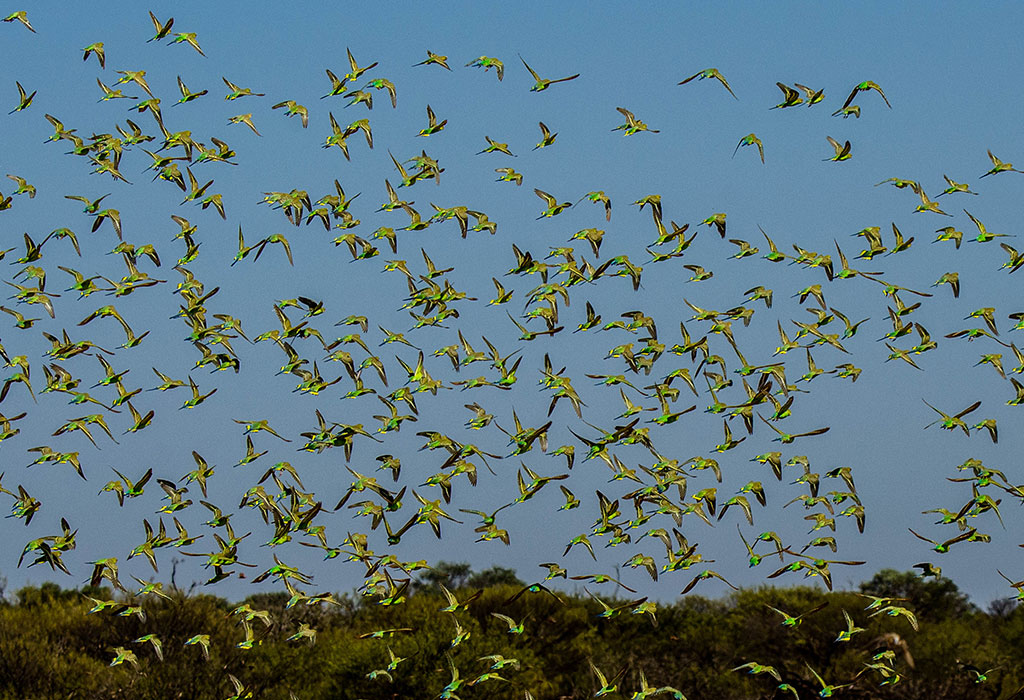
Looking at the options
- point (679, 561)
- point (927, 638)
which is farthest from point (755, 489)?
point (927, 638)

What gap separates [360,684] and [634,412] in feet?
41.4

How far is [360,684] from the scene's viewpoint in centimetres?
4047

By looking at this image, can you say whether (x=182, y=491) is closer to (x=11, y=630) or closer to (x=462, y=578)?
(x=11, y=630)

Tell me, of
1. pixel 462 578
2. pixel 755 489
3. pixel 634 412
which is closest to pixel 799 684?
pixel 755 489

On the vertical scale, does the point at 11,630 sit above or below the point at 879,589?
below

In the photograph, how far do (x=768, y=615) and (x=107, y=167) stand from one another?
29958 mm

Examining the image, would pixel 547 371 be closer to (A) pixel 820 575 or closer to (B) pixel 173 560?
(A) pixel 820 575

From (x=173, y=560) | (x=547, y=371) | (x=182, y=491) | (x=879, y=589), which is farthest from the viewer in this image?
(x=879, y=589)

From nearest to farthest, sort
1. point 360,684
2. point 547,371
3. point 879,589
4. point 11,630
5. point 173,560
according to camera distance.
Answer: point 547,371 → point 360,684 → point 11,630 → point 173,560 → point 879,589

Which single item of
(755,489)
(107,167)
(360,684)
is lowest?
(360,684)

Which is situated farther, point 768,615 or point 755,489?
point 768,615

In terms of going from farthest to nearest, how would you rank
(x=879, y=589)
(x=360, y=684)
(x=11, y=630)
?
(x=879, y=589) < (x=11, y=630) < (x=360, y=684)

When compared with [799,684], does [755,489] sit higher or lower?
higher

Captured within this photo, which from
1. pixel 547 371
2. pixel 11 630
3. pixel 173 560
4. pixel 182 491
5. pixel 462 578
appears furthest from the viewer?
pixel 462 578
